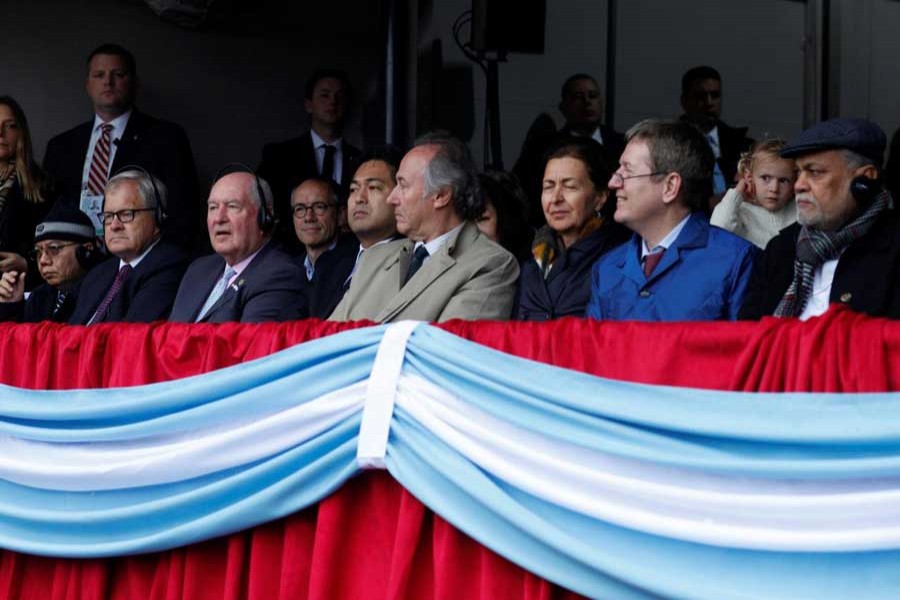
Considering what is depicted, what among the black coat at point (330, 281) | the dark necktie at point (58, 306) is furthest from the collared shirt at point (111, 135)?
the black coat at point (330, 281)

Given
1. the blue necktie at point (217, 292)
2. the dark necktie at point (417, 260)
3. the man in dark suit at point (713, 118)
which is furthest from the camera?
the man in dark suit at point (713, 118)

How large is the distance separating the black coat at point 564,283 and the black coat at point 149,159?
255 centimetres

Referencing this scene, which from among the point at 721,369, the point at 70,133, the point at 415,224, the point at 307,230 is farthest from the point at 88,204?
the point at 721,369

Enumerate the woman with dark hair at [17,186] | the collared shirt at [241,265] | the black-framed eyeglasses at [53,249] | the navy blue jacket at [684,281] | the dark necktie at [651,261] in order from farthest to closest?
the woman with dark hair at [17,186]
the black-framed eyeglasses at [53,249]
the collared shirt at [241,265]
the dark necktie at [651,261]
the navy blue jacket at [684,281]

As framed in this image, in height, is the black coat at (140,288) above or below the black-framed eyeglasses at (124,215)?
below

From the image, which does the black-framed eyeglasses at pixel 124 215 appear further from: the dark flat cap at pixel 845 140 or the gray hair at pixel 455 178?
the dark flat cap at pixel 845 140

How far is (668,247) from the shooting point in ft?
14.1

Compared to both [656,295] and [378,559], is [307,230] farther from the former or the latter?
[378,559]

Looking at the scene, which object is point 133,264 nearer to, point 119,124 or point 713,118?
point 119,124

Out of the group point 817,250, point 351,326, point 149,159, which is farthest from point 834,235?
point 149,159

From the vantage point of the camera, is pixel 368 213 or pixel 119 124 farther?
pixel 119 124

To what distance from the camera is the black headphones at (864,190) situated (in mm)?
3885

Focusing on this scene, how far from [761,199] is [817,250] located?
49.8 inches

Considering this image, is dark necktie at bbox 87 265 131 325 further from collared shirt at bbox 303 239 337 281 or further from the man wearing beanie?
collared shirt at bbox 303 239 337 281
